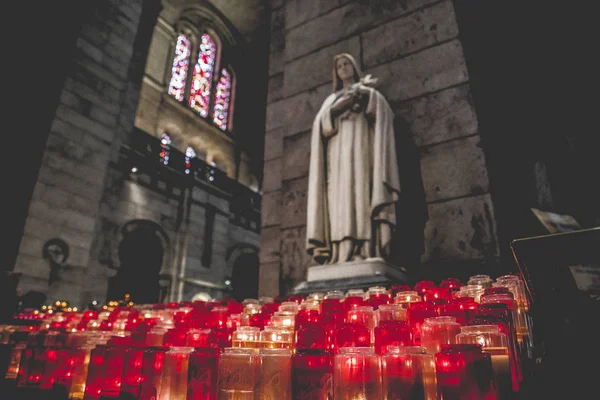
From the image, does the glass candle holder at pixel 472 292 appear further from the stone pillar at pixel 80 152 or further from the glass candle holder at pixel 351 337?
the stone pillar at pixel 80 152

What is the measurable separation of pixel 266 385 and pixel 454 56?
3.61 metres

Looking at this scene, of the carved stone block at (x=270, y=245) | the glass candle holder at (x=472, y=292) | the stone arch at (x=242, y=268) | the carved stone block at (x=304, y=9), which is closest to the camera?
the glass candle holder at (x=472, y=292)

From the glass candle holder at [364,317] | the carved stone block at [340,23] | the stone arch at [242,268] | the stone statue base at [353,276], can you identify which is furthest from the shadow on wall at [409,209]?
the stone arch at [242,268]

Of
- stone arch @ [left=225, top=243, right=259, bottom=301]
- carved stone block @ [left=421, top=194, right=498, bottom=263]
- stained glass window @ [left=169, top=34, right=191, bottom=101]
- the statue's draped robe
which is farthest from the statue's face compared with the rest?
stained glass window @ [left=169, top=34, right=191, bottom=101]

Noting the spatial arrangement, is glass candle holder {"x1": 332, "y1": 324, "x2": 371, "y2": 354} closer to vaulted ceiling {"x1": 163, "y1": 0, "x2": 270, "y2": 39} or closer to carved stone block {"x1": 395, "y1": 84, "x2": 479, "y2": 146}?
carved stone block {"x1": 395, "y1": 84, "x2": 479, "y2": 146}

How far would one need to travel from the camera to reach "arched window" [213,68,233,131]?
1673 cm

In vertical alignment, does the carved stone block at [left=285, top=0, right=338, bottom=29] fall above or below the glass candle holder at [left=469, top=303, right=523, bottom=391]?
above

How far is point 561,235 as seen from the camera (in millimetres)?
1286

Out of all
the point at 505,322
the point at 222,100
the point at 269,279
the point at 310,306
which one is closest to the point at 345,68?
the point at 269,279

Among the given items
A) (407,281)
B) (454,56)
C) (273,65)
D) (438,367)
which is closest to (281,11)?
(273,65)

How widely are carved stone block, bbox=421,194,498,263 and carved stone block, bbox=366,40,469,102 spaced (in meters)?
1.19

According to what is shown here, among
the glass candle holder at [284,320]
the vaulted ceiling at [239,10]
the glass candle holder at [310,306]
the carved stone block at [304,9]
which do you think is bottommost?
the glass candle holder at [284,320]

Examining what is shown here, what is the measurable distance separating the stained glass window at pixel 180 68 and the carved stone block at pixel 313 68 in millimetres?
11390

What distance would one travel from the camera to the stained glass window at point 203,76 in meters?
15.8
